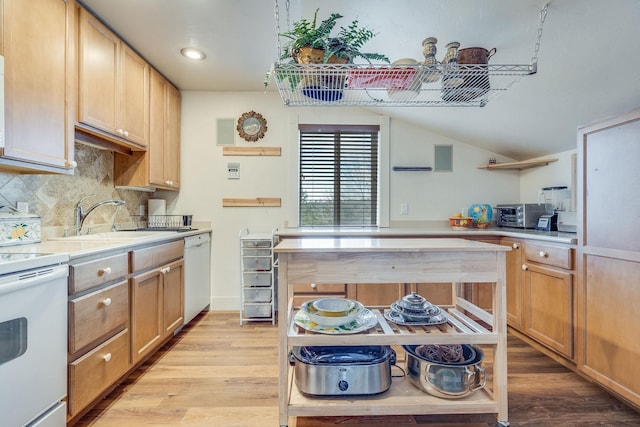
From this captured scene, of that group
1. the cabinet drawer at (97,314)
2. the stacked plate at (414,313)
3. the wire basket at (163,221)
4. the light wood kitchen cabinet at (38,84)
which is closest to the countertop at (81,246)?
the cabinet drawer at (97,314)

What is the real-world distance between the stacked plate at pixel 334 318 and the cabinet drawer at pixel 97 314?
3.33ft

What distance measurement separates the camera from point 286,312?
53.0 inches

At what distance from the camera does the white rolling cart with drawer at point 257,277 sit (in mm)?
2781

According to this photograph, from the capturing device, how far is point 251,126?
10.4 ft

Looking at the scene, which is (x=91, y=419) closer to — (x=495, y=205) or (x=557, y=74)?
(x=557, y=74)

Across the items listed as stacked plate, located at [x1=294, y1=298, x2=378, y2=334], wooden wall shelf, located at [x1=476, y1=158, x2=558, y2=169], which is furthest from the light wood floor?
wooden wall shelf, located at [x1=476, y1=158, x2=558, y2=169]

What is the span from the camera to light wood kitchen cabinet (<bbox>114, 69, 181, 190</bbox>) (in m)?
2.55

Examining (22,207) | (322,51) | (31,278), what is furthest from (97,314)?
(322,51)

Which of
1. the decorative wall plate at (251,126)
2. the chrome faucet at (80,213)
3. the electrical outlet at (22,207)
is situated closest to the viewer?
the electrical outlet at (22,207)

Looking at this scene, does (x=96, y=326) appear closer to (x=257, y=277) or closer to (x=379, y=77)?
(x=257, y=277)

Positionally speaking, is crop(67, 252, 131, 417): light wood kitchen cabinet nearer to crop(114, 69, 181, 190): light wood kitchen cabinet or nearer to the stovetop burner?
the stovetop burner

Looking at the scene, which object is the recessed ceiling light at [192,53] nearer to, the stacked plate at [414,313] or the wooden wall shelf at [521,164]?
the stacked plate at [414,313]

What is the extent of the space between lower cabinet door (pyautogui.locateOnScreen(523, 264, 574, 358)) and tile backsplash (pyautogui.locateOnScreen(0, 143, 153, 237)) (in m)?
3.37

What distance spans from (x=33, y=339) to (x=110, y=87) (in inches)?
64.9
